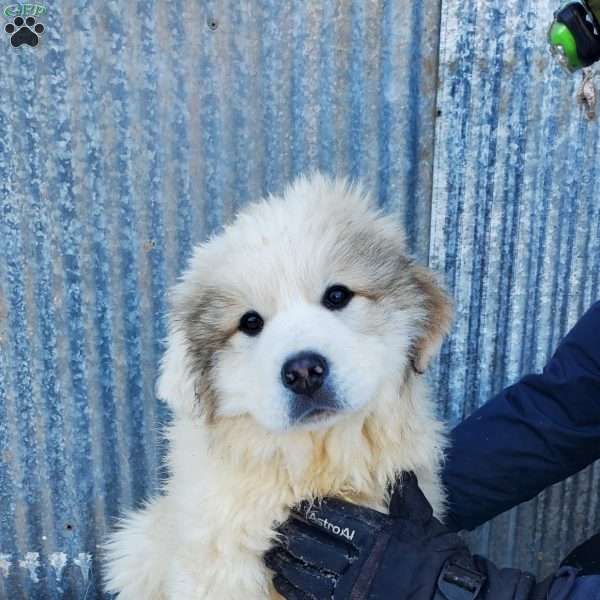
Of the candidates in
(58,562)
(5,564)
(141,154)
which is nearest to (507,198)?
Answer: (141,154)

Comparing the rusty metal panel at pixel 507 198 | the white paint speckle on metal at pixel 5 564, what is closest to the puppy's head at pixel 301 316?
the rusty metal panel at pixel 507 198

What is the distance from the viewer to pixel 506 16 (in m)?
3.01

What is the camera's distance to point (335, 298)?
2051mm

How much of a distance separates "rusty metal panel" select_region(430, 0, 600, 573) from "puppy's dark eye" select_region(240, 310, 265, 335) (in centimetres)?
137

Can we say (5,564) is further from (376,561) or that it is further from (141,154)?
(376,561)

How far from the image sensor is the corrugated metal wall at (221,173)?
2969 millimetres

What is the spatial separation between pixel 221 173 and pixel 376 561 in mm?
1689

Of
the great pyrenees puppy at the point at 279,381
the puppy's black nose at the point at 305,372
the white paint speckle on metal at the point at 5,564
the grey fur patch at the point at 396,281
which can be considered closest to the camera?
the puppy's black nose at the point at 305,372

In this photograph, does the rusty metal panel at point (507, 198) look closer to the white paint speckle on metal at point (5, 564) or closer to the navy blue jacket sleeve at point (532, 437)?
the navy blue jacket sleeve at point (532, 437)

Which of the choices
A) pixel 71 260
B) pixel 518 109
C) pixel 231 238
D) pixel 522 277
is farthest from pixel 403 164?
pixel 71 260

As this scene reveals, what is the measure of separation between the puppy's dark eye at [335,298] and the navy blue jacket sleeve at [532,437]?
0.81 meters

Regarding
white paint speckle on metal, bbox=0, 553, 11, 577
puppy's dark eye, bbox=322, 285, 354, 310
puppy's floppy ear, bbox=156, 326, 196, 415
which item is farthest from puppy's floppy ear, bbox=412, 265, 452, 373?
white paint speckle on metal, bbox=0, 553, 11, 577

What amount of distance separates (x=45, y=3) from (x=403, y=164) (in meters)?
1.54

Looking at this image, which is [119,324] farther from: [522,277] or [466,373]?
[522,277]
